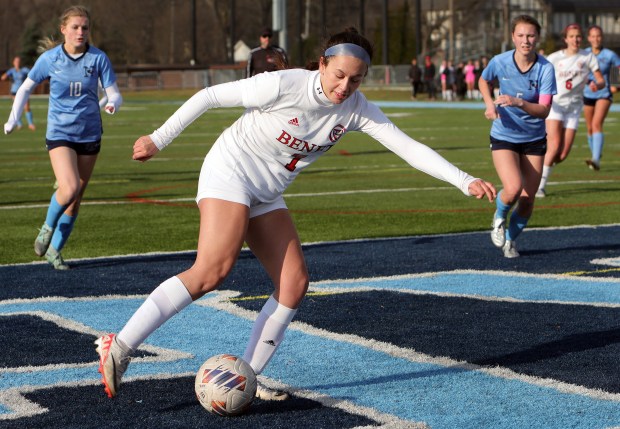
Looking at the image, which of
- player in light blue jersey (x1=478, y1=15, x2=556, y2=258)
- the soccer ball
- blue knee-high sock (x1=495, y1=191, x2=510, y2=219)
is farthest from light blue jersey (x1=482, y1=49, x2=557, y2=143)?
the soccer ball

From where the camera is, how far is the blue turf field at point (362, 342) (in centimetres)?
553

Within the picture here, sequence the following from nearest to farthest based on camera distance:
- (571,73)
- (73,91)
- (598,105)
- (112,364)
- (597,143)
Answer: (112,364) → (73,91) → (571,73) → (598,105) → (597,143)

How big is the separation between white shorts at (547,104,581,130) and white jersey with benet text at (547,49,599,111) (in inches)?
3.4

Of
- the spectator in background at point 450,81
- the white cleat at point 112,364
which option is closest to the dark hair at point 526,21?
the white cleat at point 112,364

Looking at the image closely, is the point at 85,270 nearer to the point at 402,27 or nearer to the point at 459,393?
the point at 459,393

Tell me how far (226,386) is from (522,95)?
622cm

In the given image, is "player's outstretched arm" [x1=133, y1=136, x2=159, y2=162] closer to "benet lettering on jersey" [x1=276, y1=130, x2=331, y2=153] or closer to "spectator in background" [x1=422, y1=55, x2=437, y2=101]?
"benet lettering on jersey" [x1=276, y1=130, x2=331, y2=153]

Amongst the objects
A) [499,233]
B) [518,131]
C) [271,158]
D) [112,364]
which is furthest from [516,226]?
[112,364]

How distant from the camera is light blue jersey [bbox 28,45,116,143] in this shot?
10.4 metres

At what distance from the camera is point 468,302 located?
28.0 feet

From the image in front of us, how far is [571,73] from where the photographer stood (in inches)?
648

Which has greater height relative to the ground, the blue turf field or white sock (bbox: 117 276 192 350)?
white sock (bbox: 117 276 192 350)

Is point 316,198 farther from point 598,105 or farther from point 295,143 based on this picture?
point 295,143

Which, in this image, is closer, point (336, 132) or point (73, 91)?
point (336, 132)
